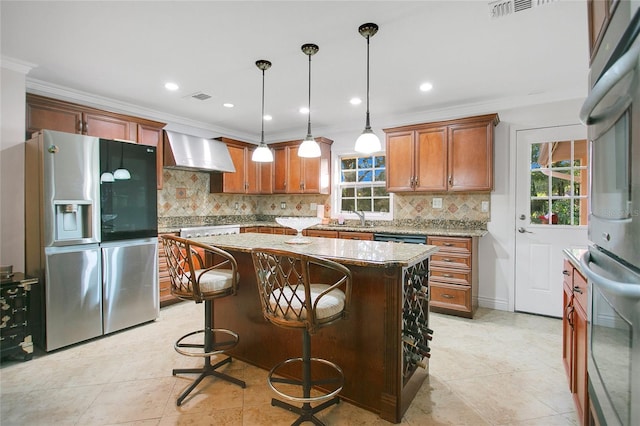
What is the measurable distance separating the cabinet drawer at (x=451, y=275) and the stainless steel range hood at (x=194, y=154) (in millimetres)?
3227

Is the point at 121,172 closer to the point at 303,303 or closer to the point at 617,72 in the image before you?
the point at 303,303

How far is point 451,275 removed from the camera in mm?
3494

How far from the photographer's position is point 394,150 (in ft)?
13.6

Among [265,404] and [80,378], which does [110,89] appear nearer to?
[80,378]

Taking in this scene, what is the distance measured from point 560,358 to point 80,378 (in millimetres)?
3685

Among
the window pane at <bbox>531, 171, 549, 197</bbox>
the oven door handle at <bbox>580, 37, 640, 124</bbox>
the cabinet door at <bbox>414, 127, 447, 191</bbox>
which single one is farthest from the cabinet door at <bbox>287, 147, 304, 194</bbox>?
the oven door handle at <bbox>580, 37, 640, 124</bbox>

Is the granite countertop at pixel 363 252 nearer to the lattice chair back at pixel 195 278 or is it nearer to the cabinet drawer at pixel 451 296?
the lattice chair back at pixel 195 278

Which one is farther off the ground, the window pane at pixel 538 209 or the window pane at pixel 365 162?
the window pane at pixel 365 162

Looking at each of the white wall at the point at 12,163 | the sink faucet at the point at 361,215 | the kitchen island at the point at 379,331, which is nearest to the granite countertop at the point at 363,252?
the kitchen island at the point at 379,331

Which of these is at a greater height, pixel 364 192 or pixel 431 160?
pixel 431 160

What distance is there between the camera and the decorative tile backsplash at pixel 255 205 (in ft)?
13.3

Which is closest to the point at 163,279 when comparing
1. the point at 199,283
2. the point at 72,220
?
the point at 72,220

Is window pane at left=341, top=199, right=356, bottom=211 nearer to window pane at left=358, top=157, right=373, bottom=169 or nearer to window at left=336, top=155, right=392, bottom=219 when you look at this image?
window at left=336, top=155, right=392, bottom=219

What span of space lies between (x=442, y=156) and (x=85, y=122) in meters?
4.02
